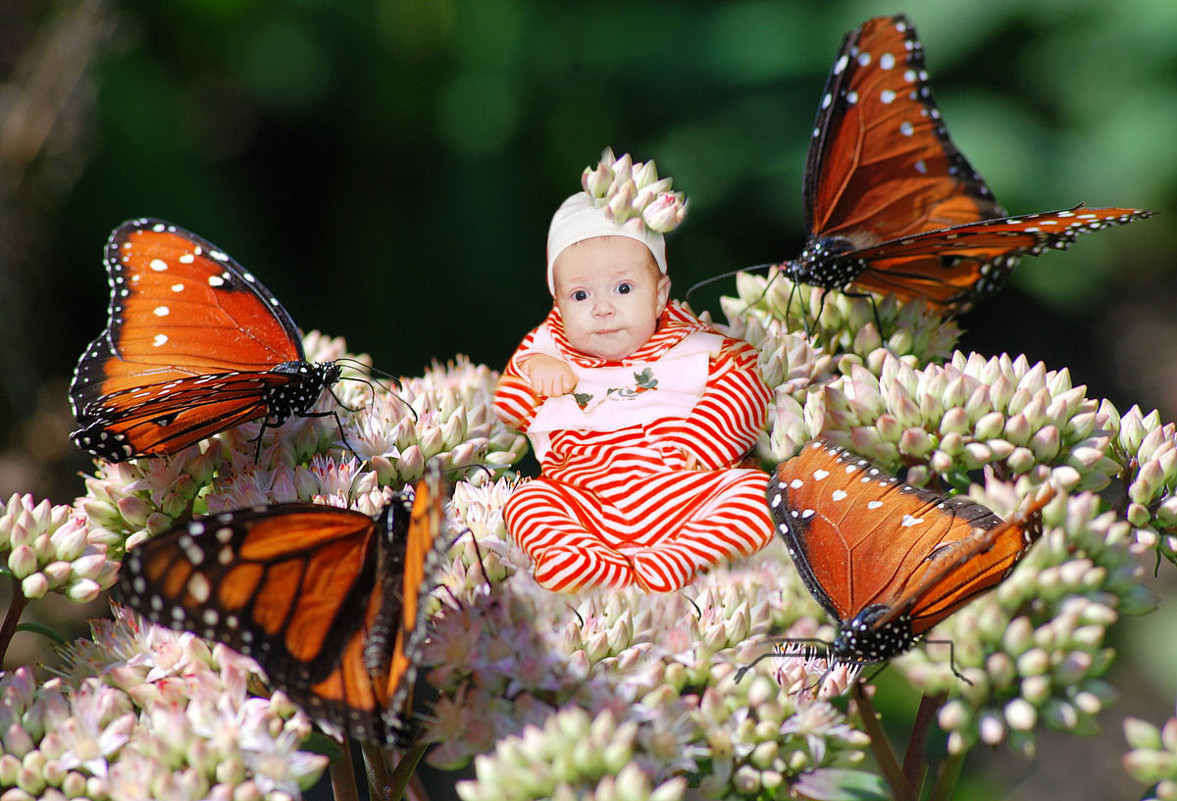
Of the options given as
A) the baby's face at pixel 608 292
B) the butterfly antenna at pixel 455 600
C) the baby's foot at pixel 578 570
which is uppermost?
the baby's face at pixel 608 292

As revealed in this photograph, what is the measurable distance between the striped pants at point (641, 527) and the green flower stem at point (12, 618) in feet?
2.36

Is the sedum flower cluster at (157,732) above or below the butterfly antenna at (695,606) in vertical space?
below

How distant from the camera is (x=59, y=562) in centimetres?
159

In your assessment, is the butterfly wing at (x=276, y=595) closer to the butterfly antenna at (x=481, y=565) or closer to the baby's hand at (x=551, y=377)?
the butterfly antenna at (x=481, y=565)

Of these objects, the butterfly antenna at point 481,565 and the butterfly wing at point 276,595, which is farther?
the butterfly antenna at point 481,565

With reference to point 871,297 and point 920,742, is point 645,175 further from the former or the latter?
point 920,742

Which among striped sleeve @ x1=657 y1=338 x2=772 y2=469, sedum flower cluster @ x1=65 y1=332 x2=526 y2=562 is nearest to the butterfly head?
striped sleeve @ x1=657 y1=338 x2=772 y2=469

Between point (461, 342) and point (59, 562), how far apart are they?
9.28 feet

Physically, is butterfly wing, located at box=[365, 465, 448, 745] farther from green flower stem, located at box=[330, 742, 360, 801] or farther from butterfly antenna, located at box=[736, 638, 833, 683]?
butterfly antenna, located at box=[736, 638, 833, 683]

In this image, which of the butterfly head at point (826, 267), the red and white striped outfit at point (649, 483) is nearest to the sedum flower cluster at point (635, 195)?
the red and white striped outfit at point (649, 483)

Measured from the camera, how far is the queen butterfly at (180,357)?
63.4 inches

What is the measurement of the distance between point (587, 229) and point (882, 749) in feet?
2.74

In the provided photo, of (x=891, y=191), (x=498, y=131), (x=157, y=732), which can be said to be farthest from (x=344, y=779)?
(x=498, y=131)

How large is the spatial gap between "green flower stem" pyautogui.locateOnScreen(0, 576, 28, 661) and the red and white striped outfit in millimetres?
723
